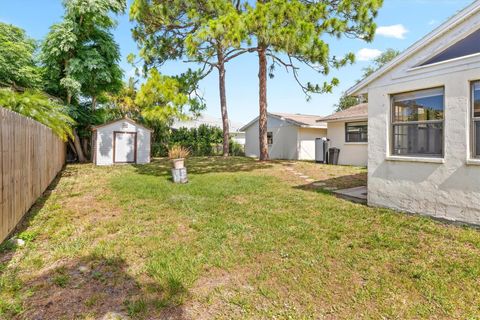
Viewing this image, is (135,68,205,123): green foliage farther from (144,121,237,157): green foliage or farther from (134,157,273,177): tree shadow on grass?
(144,121,237,157): green foliage

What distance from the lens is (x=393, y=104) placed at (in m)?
5.65

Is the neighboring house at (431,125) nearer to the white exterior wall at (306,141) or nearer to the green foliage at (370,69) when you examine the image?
the white exterior wall at (306,141)

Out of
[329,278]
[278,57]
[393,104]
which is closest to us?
[329,278]

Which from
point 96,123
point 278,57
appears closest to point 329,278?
point 278,57

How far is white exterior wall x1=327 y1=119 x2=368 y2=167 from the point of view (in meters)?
14.3

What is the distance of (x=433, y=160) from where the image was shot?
495cm

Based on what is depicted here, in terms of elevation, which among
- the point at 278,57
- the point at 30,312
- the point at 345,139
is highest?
the point at 278,57

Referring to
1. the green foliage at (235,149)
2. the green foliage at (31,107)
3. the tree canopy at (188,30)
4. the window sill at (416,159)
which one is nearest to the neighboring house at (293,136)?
the green foliage at (235,149)

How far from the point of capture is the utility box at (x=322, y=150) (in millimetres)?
15523

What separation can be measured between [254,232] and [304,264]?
124cm

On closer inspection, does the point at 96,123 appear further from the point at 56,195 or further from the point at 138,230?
the point at 138,230

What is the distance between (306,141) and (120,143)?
37.3 ft

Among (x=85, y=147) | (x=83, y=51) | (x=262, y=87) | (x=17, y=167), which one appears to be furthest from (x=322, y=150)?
(x=85, y=147)

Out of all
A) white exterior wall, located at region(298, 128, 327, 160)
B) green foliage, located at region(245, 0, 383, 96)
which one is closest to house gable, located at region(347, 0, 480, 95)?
green foliage, located at region(245, 0, 383, 96)
